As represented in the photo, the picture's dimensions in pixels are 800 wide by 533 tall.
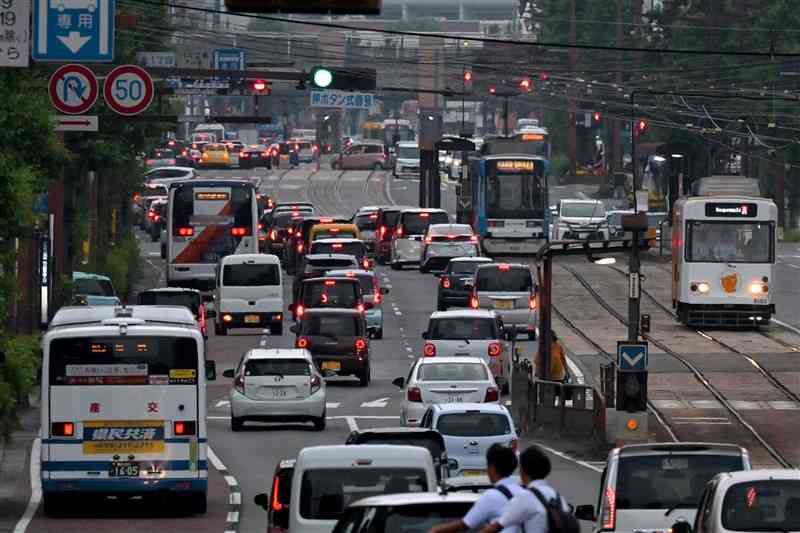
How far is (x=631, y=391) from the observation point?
37531 mm

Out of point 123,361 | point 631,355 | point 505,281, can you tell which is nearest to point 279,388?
point 631,355

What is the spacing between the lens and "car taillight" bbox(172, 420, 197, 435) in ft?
86.4

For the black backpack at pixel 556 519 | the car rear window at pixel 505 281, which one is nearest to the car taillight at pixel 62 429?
the black backpack at pixel 556 519

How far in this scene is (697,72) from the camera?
4437 inches

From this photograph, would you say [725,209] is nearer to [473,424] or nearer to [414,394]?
[414,394]

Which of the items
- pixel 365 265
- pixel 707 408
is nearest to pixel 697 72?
pixel 365 265

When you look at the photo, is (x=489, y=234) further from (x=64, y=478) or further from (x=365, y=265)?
(x=64, y=478)

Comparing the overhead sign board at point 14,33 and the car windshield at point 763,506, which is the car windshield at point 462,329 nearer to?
the overhead sign board at point 14,33

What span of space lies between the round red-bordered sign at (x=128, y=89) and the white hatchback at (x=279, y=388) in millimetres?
5647

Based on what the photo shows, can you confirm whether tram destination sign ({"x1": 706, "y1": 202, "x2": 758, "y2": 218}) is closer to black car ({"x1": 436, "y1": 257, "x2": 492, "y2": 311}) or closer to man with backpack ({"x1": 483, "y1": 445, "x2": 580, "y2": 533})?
black car ({"x1": 436, "y1": 257, "x2": 492, "y2": 311})

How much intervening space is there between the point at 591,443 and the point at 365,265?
26660mm

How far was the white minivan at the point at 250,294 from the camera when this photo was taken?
56250mm

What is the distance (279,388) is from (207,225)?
2626 cm

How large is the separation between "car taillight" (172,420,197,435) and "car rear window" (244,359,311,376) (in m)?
11.8
